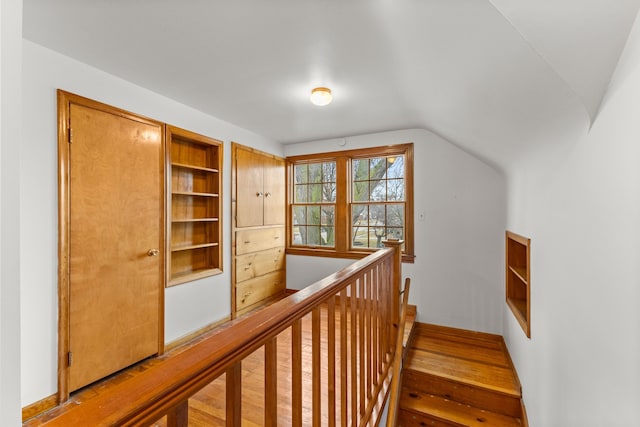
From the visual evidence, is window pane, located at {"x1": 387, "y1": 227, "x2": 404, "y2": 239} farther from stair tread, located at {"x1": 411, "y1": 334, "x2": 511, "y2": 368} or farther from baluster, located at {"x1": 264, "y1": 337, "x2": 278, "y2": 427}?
baluster, located at {"x1": 264, "y1": 337, "x2": 278, "y2": 427}

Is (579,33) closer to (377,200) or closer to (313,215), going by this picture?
(377,200)

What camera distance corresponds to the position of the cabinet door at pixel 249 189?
3.48 metres

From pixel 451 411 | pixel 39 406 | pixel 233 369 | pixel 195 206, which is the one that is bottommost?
pixel 451 411

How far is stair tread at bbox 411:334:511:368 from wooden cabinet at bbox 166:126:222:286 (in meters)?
2.36

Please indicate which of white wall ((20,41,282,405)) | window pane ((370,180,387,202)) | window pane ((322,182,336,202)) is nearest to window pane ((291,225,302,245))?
window pane ((322,182,336,202))

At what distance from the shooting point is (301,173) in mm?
4422

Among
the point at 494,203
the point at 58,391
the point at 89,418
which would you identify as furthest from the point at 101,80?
the point at 494,203

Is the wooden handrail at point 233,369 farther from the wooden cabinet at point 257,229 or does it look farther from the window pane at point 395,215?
the wooden cabinet at point 257,229

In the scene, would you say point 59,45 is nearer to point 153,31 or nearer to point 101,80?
point 101,80

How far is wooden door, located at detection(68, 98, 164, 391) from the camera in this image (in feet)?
6.57

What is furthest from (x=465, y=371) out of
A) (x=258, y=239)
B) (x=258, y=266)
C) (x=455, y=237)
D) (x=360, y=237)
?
(x=258, y=239)

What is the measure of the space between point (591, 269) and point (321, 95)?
2071mm

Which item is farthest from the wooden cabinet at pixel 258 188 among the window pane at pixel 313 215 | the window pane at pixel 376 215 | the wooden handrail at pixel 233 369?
the wooden handrail at pixel 233 369

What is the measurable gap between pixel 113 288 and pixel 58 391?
693 millimetres
